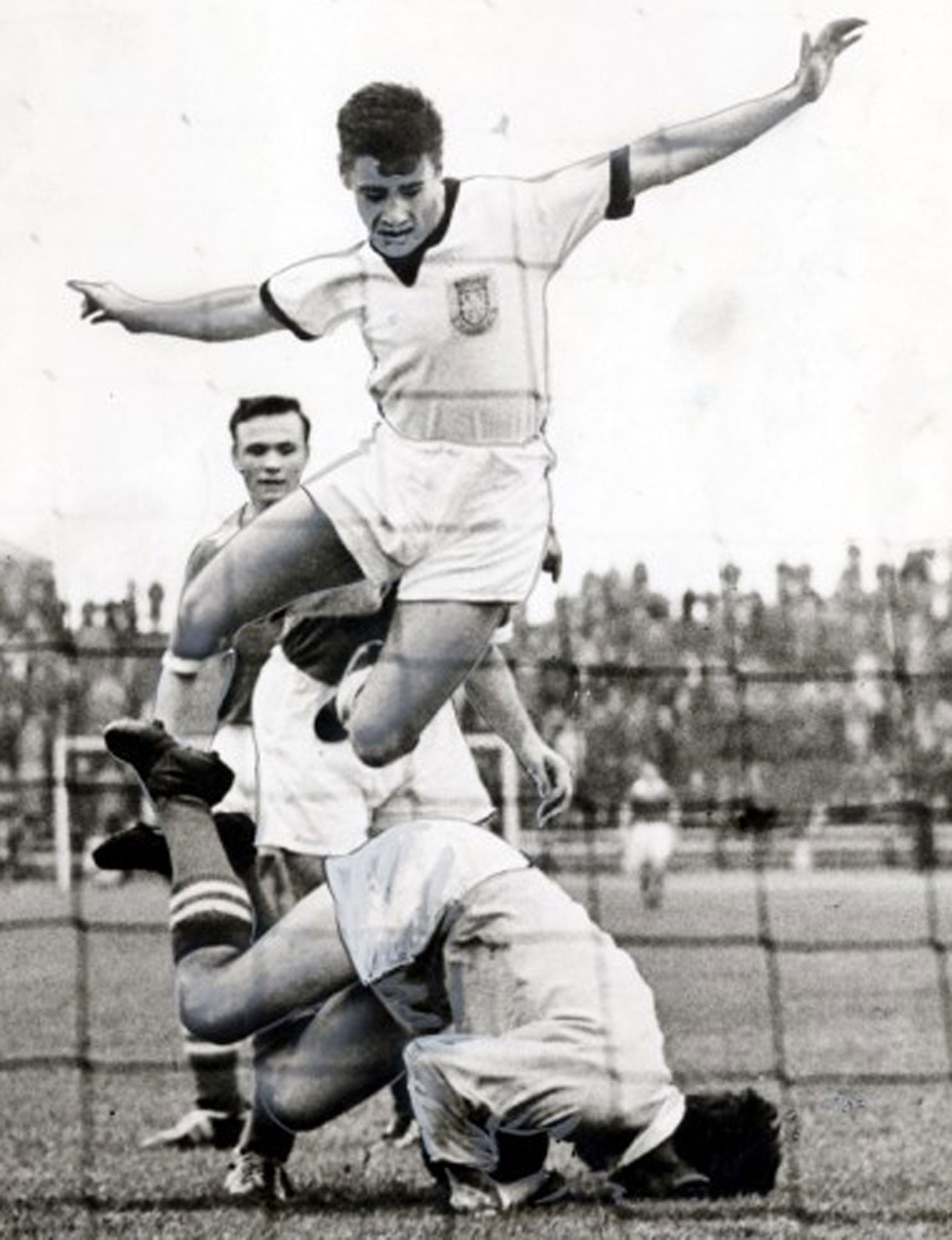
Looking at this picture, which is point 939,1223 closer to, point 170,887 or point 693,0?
point 170,887

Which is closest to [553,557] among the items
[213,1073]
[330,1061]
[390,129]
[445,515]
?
[445,515]

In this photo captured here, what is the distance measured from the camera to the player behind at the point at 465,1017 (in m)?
3.18

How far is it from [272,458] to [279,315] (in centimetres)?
23

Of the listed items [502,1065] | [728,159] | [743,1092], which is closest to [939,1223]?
[743,1092]

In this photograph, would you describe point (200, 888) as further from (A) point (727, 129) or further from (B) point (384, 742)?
(A) point (727, 129)

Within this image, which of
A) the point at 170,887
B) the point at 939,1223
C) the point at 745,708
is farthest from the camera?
the point at 745,708

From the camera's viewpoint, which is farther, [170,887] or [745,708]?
[745,708]

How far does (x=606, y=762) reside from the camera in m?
3.54

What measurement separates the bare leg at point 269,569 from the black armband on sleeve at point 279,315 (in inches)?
9.9

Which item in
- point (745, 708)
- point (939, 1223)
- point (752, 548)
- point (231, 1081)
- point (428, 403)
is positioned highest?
point (428, 403)

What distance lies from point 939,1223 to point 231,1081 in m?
1.11

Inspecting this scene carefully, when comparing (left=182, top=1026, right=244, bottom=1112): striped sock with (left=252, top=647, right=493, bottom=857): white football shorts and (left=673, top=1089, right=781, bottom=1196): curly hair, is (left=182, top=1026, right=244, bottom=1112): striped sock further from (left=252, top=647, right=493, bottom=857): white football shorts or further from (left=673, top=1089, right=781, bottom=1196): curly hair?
(left=673, top=1089, right=781, bottom=1196): curly hair

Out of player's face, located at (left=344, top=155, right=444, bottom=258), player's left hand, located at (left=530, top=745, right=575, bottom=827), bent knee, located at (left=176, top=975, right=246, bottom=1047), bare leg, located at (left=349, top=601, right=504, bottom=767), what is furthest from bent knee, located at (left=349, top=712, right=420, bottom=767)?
player's face, located at (left=344, top=155, right=444, bottom=258)

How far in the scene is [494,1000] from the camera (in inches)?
126
